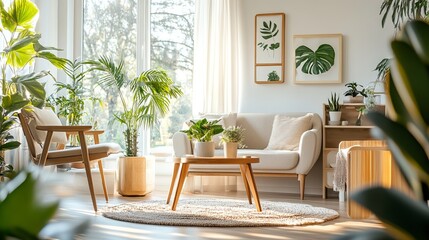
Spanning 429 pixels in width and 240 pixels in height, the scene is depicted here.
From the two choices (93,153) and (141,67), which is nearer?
(93,153)

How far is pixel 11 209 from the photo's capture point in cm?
25

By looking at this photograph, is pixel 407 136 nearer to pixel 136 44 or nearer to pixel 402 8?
pixel 402 8

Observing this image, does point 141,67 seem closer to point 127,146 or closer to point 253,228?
point 127,146

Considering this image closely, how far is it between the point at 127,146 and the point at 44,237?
6281 millimetres

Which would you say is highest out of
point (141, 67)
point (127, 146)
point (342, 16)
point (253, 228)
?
point (342, 16)

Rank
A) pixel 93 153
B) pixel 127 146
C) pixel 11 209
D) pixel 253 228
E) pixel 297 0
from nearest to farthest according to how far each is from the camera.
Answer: pixel 11 209 < pixel 253 228 < pixel 93 153 < pixel 127 146 < pixel 297 0

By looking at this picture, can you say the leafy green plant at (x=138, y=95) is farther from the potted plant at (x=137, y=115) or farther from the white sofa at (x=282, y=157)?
the white sofa at (x=282, y=157)

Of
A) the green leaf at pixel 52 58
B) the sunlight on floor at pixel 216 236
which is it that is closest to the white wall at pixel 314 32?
the green leaf at pixel 52 58

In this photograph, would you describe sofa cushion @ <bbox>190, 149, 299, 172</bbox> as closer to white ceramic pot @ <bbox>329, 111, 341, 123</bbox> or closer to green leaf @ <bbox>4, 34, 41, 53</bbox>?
white ceramic pot @ <bbox>329, 111, 341, 123</bbox>

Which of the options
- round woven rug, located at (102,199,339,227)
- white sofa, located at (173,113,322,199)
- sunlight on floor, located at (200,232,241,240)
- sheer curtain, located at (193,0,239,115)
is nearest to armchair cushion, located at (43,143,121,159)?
round woven rug, located at (102,199,339,227)

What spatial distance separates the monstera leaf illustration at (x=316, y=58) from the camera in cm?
676

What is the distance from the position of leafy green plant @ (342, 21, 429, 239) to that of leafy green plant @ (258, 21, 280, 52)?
6734 millimetres

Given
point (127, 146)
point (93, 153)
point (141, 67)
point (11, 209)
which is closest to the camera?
point (11, 209)

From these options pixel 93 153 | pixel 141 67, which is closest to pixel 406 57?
pixel 93 153
